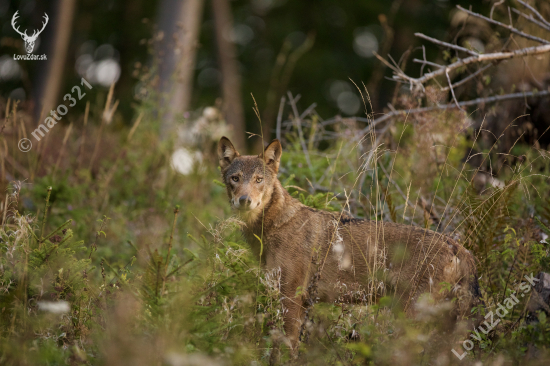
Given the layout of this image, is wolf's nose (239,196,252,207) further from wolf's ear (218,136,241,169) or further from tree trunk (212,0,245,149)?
tree trunk (212,0,245,149)

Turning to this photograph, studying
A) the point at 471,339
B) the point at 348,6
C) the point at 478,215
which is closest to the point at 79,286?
the point at 471,339

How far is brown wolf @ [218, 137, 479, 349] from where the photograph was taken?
3.76m

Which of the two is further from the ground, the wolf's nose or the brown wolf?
the wolf's nose

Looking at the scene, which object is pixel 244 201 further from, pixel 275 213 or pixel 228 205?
pixel 228 205

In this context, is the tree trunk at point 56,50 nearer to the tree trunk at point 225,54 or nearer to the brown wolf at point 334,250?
the tree trunk at point 225,54

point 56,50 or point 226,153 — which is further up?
point 226,153

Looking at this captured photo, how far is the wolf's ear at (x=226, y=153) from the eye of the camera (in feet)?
15.7

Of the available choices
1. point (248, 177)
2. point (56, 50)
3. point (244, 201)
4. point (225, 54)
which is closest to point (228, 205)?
Result: point (248, 177)

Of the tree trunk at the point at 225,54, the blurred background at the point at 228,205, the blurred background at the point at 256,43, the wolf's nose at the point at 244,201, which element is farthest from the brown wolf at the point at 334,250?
the tree trunk at the point at 225,54

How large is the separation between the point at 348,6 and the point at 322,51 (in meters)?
3.08

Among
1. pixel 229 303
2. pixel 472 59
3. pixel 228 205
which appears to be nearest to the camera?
pixel 229 303

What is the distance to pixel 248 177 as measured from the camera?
4500 millimetres

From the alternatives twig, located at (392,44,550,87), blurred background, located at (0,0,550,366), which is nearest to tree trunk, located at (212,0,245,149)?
blurred background, located at (0,0,550,366)

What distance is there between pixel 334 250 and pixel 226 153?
1.53m
